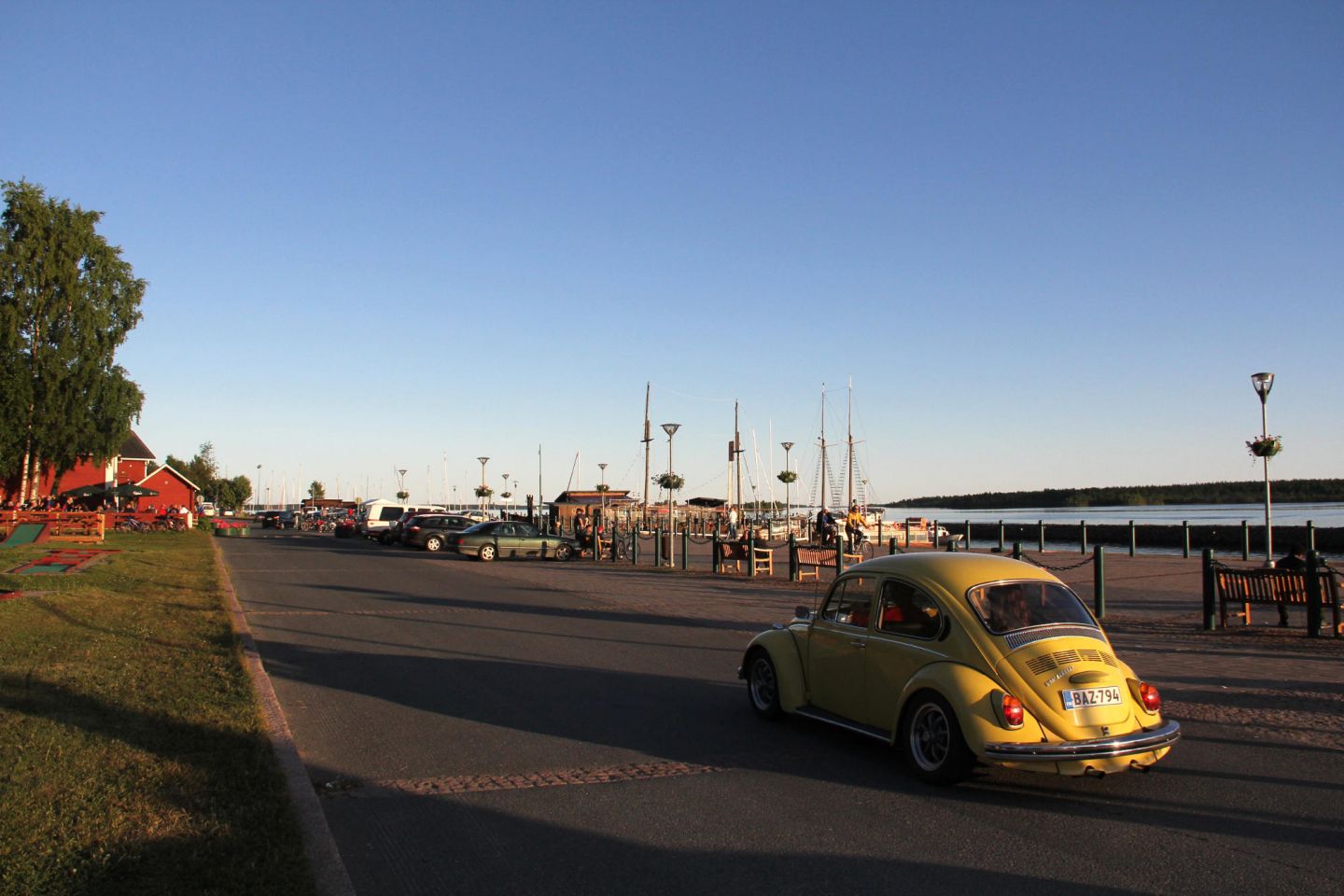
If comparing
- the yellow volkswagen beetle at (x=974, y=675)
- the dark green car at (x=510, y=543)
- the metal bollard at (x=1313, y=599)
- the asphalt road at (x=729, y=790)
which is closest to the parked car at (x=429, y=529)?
the dark green car at (x=510, y=543)

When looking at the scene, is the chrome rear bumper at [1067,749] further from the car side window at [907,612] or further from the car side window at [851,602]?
the car side window at [851,602]

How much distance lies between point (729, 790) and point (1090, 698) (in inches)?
94.5

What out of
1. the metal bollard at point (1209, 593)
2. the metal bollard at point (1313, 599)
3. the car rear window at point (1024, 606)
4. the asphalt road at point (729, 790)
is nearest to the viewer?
the asphalt road at point (729, 790)

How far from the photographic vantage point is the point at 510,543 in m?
34.8

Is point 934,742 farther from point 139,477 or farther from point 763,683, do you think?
point 139,477

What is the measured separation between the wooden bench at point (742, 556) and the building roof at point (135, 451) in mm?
63867

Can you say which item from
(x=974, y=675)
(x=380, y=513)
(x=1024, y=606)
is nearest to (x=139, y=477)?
(x=380, y=513)

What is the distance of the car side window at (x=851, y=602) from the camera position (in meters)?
7.73

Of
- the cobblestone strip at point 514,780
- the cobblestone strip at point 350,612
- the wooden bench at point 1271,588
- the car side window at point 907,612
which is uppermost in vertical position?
the car side window at point 907,612

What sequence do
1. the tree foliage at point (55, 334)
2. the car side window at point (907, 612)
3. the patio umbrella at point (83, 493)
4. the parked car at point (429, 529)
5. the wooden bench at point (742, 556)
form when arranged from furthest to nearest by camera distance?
the patio umbrella at point (83, 493), the tree foliage at point (55, 334), the parked car at point (429, 529), the wooden bench at point (742, 556), the car side window at point (907, 612)

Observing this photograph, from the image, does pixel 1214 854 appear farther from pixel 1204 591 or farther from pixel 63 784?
pixel 1204 591

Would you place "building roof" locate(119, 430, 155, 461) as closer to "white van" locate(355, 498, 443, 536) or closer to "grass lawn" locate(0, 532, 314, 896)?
"white van" locate(355, 498, 443, 536)

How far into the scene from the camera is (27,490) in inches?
2029

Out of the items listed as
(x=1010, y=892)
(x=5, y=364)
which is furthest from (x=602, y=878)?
(x=5, y=364)
